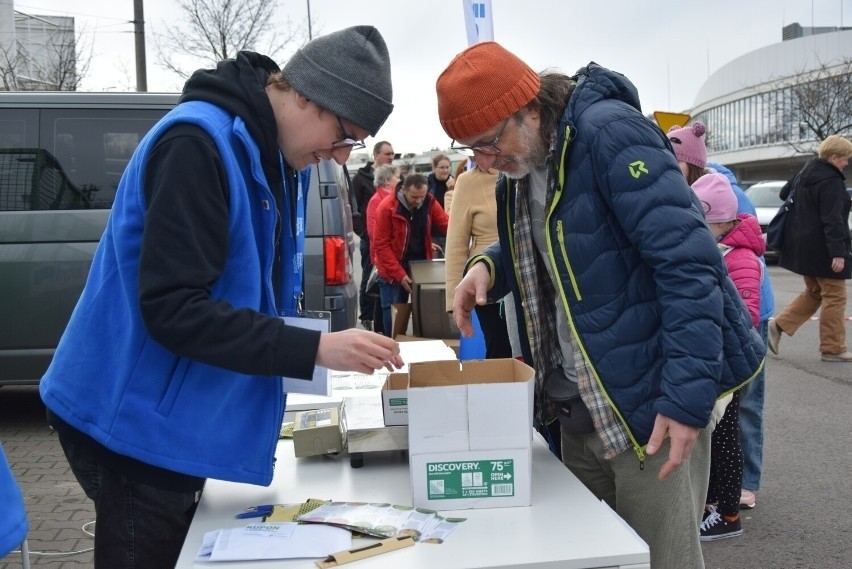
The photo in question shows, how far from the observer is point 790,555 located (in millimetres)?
3588

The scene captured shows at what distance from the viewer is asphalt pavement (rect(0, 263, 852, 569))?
3.60m

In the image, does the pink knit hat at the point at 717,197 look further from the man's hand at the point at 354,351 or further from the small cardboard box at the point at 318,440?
the man's hand at the point at 354,351

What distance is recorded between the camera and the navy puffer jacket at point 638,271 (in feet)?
5.91

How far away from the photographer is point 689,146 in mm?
3889

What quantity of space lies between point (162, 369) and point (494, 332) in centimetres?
261

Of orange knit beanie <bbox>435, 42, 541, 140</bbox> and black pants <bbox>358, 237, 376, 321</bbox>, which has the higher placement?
orange knit beanie <bbox>435, 42, 541, 140</bbox>

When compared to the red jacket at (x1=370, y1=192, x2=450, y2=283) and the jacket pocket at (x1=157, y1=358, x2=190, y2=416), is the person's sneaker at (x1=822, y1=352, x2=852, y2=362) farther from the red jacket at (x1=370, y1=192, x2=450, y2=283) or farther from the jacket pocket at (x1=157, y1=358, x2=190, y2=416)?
the jacket pocket at (x1=157, y1=358, x2=190, y2=416)

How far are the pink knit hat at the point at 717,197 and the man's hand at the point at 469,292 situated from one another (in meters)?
1.62

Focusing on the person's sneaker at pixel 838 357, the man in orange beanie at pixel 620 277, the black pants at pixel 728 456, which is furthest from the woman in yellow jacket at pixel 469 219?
the person's sneaker at pixel 838 357

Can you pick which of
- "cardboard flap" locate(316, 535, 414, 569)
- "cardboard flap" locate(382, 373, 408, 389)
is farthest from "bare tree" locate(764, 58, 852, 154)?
"cardboard flap" locate(316, 535, 414, 569)

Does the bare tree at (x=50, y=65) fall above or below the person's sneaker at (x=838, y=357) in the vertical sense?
above

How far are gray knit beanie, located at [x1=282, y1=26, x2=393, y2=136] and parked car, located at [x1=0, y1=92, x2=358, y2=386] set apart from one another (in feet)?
11.4

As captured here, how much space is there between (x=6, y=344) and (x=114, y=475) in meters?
3.91

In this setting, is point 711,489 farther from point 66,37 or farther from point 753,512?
point 66,37
